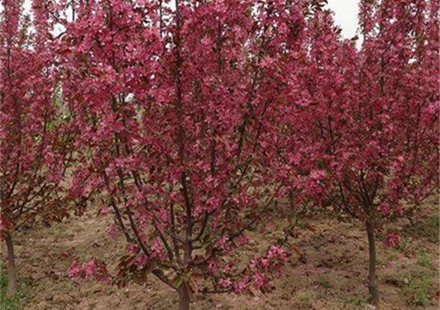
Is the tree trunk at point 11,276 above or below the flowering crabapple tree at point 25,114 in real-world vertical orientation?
below

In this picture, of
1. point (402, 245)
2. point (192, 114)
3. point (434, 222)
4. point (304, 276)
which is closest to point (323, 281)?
point (304, 276)

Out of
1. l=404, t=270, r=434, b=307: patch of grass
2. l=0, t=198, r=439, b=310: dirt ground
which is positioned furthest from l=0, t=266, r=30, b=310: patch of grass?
l=404, t=270, r=434, b=307: patch of grass

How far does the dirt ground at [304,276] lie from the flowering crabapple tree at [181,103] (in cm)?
303

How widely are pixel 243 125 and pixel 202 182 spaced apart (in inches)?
27.7

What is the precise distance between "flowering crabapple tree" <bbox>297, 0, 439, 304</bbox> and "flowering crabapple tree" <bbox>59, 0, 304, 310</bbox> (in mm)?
1762

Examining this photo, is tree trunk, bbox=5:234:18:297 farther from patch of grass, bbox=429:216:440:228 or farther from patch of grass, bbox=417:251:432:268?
patch of grass, bbox=429:216:440:228

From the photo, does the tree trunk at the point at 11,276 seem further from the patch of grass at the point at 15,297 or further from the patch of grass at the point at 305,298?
the patch of grass at the point at 305,298

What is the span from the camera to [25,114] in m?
7.54

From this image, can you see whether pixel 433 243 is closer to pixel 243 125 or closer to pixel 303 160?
pixel 303 160

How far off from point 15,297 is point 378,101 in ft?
24.3

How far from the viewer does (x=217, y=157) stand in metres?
4.50

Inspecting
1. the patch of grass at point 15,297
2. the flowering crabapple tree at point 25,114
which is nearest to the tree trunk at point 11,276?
the patch of grass at point 15,297

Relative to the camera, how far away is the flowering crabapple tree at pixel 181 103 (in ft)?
12.8

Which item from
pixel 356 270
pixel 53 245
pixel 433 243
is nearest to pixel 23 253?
pixel 53 245
